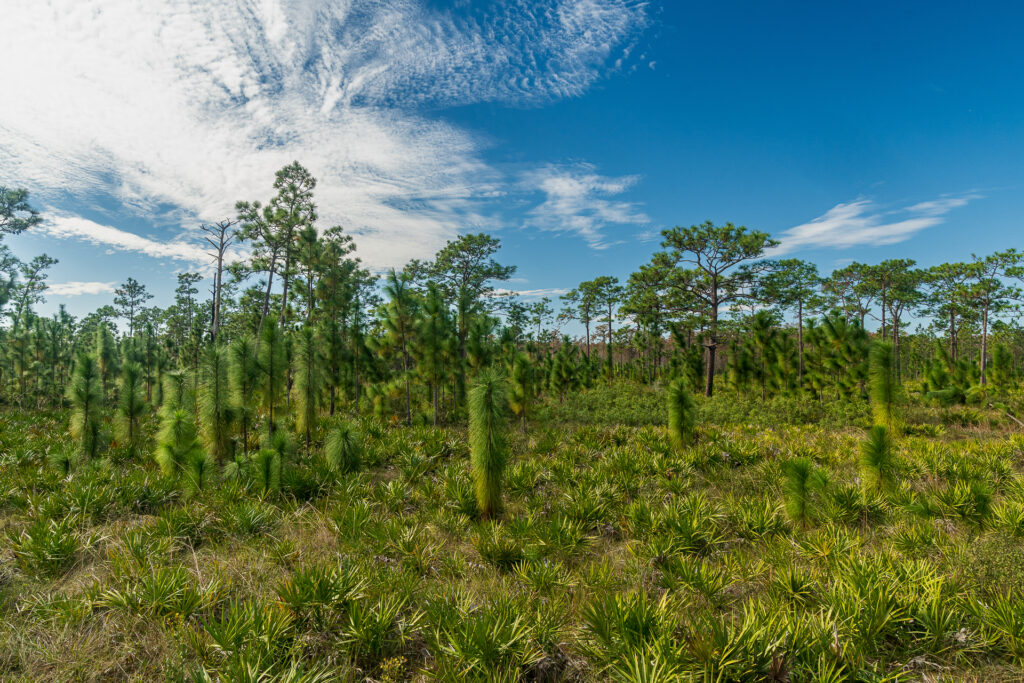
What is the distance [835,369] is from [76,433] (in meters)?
34.4

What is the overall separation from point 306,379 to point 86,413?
218 inches

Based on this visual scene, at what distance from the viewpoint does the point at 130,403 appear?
1112 centimetres

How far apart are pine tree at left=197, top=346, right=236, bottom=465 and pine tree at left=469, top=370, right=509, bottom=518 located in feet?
21.0

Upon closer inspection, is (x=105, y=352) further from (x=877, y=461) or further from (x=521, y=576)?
(x=877, y=461)

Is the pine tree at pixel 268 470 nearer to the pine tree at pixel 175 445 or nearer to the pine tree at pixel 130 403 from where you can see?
the pine tree at pixel 175 445

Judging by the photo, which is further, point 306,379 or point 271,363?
point 306,379

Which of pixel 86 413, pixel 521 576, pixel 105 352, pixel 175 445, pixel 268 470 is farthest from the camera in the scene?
pixel 105 352

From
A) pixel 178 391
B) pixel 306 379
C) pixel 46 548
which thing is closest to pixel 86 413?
pixel 178 391

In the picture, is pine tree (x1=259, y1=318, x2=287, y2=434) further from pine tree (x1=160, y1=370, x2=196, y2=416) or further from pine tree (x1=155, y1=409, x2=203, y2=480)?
pine tree (x1=155, y1=409, x2=203, y2=480)

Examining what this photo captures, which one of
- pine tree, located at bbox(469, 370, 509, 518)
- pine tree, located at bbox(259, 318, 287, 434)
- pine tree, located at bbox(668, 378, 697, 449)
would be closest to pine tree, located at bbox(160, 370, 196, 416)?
pine tree, located at bbox(259, 318, 287, 434)

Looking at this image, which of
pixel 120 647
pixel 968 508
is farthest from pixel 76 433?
pixel 968 508

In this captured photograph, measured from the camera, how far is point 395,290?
58.6 feet

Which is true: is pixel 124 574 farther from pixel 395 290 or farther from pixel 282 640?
pixel 395 290

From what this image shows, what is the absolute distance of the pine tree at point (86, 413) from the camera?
1112 cm
